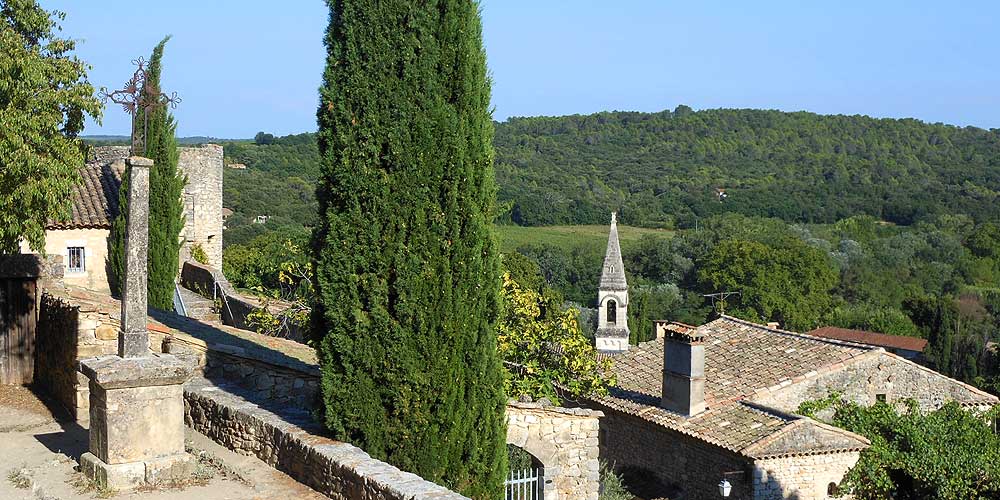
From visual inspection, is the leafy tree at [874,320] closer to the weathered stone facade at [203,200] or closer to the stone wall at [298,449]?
the weathered stone facade at [203,200]

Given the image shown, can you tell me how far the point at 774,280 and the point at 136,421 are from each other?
2370 inches

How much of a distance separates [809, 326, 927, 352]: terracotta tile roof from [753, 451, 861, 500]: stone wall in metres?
35.9

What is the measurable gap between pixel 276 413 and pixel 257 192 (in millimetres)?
49498

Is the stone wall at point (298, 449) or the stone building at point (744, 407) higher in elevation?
the stone wall at point (298, 449)

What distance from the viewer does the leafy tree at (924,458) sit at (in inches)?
647

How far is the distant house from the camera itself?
52344mm

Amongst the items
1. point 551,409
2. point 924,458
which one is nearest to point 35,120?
point 551,409

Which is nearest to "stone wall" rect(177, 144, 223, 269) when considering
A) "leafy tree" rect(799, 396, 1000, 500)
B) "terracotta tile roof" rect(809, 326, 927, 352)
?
"leafy tree" rect(799, 396, 1000, 500)

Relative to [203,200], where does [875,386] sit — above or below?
below

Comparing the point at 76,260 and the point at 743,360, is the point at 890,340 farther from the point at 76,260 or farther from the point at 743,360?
the point at 76,260

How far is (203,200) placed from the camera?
82.0ft

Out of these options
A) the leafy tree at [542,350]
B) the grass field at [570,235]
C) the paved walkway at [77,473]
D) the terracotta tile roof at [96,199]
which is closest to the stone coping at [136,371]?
the paved walkway at [77,473]

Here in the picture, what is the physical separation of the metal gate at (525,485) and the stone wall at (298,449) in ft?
8.78

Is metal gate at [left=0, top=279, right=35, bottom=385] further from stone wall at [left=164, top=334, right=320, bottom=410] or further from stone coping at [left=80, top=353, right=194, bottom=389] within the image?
stone coping at [left=80, top=353, right=194, bottom=389]
